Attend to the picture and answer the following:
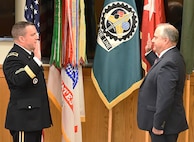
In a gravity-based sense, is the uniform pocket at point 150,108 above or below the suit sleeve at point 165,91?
below

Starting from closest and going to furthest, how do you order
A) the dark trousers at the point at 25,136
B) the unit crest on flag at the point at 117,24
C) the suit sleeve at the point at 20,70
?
the suit sleeve at the point at 20,70
the dark trousers at the point at 25,136
the unit crest on flag at the point at 117,24

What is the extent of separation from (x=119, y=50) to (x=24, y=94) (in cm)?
112

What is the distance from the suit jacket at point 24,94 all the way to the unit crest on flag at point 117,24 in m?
0.93

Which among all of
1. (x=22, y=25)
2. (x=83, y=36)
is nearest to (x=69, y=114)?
(x=83, y=36)

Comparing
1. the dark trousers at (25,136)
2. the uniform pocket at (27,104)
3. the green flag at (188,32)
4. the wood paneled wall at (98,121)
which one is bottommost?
the wood paneled wall at (98,121)

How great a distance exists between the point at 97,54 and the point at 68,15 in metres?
0.46

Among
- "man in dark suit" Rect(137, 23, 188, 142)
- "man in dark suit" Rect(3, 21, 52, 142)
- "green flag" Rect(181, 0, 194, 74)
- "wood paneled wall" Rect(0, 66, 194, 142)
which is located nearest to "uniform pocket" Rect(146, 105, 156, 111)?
"man in dark suit" Rect(137, 23, 188, 142)

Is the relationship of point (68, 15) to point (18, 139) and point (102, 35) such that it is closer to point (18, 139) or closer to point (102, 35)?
point (102, 35)

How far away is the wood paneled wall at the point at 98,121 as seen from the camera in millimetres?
4047

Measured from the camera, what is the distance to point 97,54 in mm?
3793

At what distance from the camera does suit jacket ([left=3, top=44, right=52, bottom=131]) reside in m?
2.93

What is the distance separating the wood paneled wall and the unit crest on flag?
1.49ft

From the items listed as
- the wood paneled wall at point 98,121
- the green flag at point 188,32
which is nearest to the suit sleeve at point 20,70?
the wood paneled wall at point 98,121

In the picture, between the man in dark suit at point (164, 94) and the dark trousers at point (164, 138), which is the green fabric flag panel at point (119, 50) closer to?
the man in dark suit at point (164, 94)
